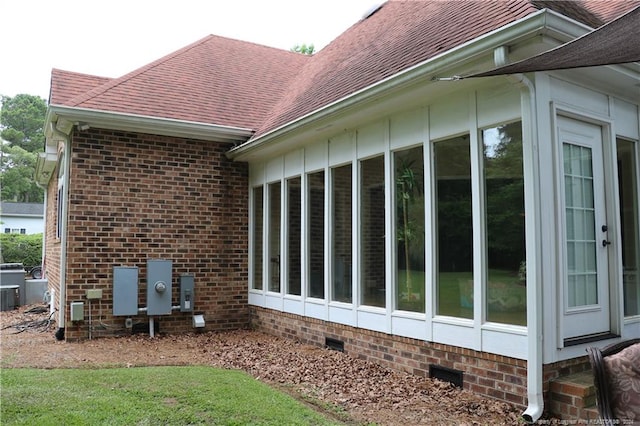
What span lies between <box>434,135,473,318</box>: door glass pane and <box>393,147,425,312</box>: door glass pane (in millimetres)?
251

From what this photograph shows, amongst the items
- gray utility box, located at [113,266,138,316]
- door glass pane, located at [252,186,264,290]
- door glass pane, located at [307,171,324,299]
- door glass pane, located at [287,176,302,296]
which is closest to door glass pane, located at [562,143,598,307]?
door glass pane, located at [307,171,324,299]

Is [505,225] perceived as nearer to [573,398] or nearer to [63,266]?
[573,398]

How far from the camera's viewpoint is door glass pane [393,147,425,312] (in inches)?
213

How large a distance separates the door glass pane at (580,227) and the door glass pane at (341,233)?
267 centimetres

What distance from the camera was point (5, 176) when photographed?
137 ft

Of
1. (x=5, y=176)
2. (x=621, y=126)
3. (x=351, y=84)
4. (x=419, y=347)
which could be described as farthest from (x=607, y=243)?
(x=5, y=176)

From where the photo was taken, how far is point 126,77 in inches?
358

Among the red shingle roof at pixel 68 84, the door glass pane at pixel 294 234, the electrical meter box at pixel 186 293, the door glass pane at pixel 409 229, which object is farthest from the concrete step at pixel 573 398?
the red shingle roof at pixel 68 84

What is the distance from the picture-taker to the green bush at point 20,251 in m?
22.1

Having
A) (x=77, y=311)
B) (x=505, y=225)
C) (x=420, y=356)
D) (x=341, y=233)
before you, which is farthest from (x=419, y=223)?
(x=77, y=311)

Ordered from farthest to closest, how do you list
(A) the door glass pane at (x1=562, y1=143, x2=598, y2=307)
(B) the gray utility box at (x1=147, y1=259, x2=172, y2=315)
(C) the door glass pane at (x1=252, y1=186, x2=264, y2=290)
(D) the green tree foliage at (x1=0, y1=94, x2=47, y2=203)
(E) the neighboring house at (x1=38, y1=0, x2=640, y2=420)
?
(D) the green tree foliage at (x1=0, y1=94, x2=47, y2=203) → (C) the door glass pane at (x1=252, y1=186, x2=264, y2=290) → (B) the gray utility box at (x1=147, y1=259, x2=172, y2=315) → (A) the door glass pane at (x1=562, y1=143, x2=598, y2=307) → (E) the neighboring house at (x1=38, y1=0, x2=640, y2=420)

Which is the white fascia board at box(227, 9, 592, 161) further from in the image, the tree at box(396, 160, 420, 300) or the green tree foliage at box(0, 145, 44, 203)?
the green tree foliage at box(0, 145, 44, 203)

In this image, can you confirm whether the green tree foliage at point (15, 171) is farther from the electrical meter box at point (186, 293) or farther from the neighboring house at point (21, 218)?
the electrical meter box at point (186, 293)

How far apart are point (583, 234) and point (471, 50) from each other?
1971 mm
